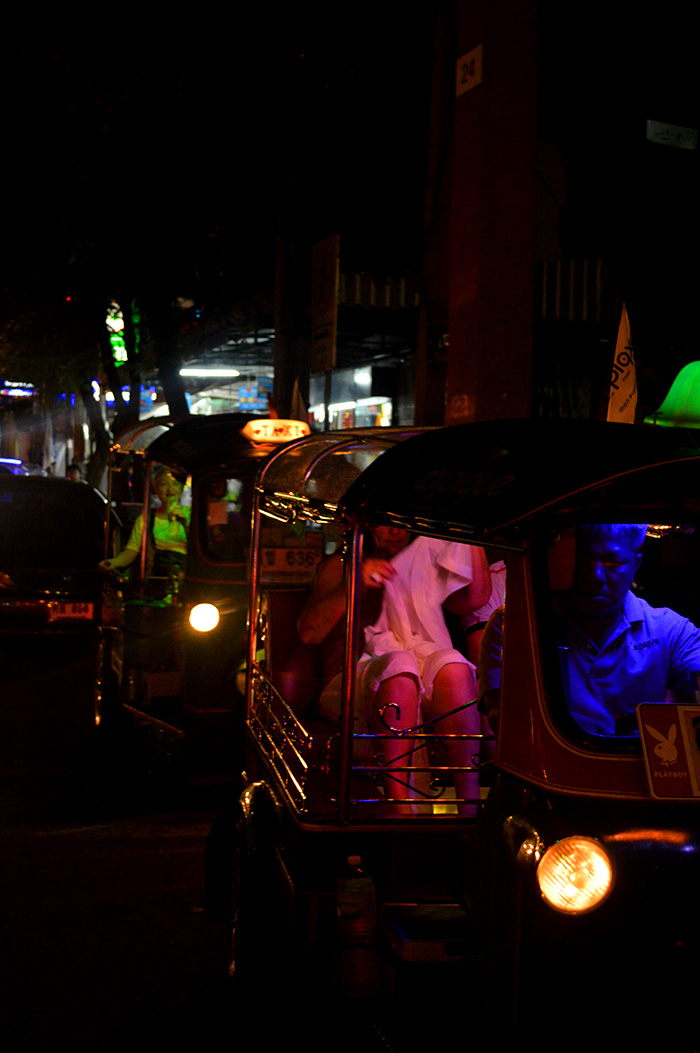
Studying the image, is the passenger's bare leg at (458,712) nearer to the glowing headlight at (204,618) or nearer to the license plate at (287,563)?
the license plate at (287,563)

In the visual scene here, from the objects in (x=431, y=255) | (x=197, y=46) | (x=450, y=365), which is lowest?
(x=450, y=365)

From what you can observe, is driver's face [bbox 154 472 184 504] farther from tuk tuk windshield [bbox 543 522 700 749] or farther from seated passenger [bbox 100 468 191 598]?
tuk tuk windshield [bbox 543 522 700 749]

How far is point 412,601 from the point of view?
4781 millimetres

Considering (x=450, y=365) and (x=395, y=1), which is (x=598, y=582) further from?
(x=395, y=1)

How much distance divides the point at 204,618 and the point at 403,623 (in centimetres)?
220

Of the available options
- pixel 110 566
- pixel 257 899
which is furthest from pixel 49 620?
pixel 257 899

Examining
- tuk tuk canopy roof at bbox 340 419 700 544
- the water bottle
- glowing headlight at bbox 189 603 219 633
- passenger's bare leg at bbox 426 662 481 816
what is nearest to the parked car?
glowing headlight at bbox 189 603 219 633

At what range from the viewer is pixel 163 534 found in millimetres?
8148

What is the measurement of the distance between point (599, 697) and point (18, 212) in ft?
56.3

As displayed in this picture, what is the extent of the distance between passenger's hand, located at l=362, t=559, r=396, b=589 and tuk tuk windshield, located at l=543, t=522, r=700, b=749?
5.61 feet

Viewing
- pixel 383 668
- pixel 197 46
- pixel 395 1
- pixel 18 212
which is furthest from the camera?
pixel 18 212

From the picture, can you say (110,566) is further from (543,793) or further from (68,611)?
(543,793)

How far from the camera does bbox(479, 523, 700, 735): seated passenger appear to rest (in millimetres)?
2848

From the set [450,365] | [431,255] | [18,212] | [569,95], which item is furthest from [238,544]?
[18,212]
